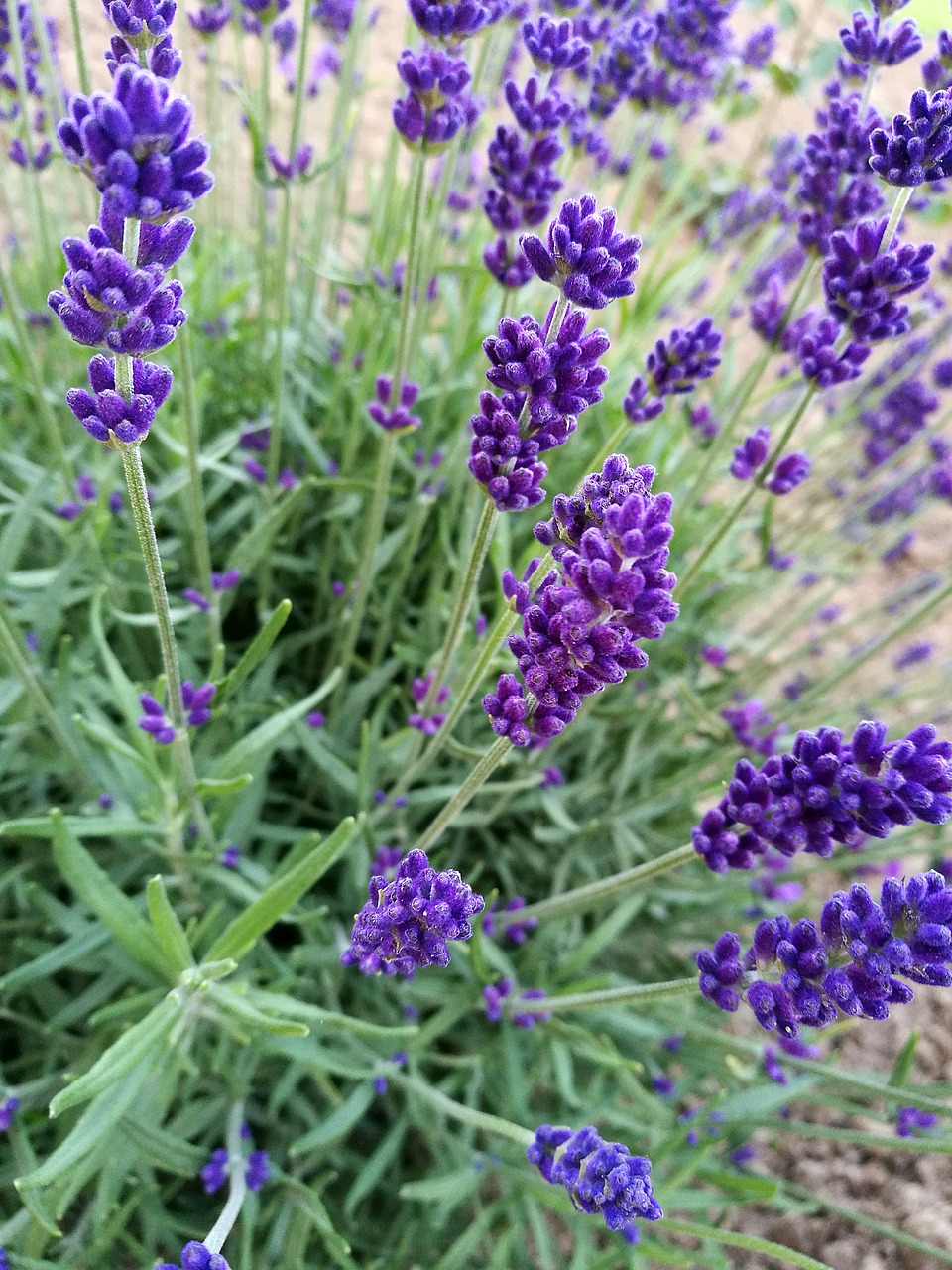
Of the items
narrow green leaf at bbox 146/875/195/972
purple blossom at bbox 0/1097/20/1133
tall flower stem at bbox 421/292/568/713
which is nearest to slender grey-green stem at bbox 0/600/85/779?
narrow green leaf at bbox 146/875/195/972

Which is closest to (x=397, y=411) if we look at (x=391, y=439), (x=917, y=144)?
(x=391, y=439)

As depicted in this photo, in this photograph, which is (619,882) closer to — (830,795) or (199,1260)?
(830,795)

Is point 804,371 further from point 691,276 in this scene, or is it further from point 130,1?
point 691,276

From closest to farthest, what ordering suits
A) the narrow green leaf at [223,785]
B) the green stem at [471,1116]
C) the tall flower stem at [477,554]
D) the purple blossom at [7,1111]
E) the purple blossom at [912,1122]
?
1. the tall flower stem at [477,554]
2. the green stem at [471,1116]
3. the narrow green leaf at [223,785]
4. the purple blossom at [7,1111]
5. the purple blossom at [912,1122]

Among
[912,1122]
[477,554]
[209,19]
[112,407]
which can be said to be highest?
[209,19]

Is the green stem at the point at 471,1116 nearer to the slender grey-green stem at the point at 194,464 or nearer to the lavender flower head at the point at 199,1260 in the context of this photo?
the lavender flower head at the point at 199,1260

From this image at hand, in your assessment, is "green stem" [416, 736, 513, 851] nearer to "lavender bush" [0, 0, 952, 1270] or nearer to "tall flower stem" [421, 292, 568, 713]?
"lavender bush" [0, 0, 952, 1270]

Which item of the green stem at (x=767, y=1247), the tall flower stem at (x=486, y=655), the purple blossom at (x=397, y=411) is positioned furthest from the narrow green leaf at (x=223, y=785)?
Result: the green stem at (x=767, y=1247)
